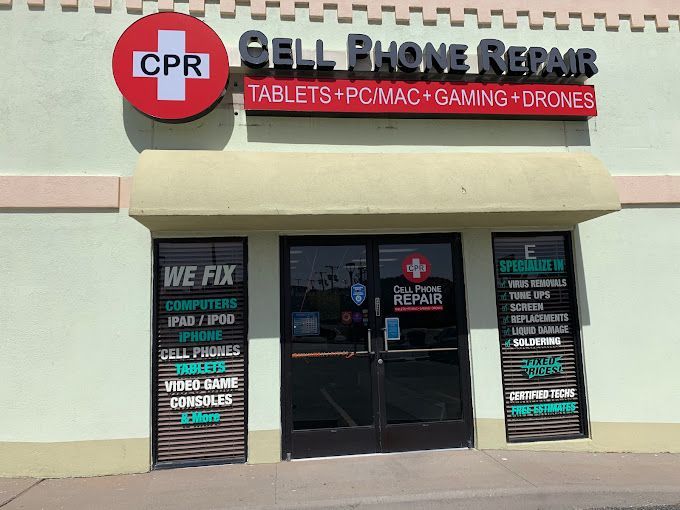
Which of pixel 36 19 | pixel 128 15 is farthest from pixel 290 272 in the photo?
pixel 36 19

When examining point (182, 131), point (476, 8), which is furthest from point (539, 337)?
point (182, 131)

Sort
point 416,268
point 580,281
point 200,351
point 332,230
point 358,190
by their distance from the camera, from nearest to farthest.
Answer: point 358,190 < point 200,351 < point 332,230 < point 416,268 < point 580,281

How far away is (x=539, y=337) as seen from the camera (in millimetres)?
6445

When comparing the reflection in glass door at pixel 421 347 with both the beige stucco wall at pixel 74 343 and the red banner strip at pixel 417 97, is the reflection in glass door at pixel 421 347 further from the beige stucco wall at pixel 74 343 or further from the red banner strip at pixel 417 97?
the beige stucco wall at pixel 74 343

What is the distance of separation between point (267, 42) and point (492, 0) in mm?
3051

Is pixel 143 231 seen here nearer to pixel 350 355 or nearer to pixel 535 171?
pixel 350 355

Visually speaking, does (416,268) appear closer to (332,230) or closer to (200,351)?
(332,230)

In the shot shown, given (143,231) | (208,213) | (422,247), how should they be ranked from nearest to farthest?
(208,213) < (143,231) < (422,247)

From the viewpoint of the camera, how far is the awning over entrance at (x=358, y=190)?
5.31 metres

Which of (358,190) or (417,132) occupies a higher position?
(417,132)

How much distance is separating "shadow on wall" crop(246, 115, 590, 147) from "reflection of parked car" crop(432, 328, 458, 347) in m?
2.36

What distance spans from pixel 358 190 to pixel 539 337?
10.1 ft

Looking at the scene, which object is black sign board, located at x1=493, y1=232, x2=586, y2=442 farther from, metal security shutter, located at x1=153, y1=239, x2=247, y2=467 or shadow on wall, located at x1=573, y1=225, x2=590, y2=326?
metal security shutter, located at x1=153, y1=239, x2=247, y2=467

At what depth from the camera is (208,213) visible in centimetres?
523
